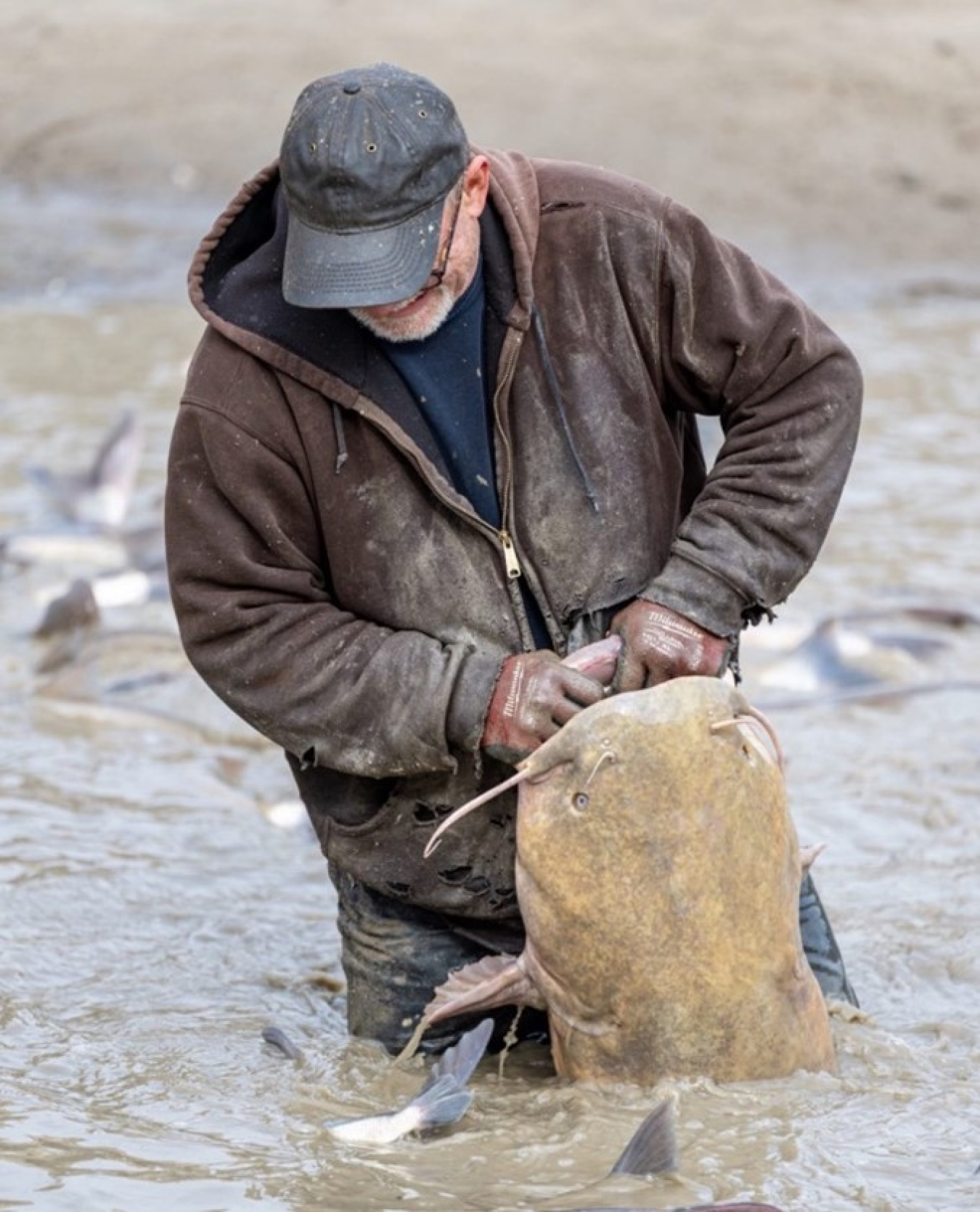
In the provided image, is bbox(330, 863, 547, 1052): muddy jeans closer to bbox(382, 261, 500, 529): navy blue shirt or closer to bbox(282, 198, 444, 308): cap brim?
bbox(382, 261, 500, 529): navy blue shirt

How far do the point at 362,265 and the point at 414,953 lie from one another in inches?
55.4

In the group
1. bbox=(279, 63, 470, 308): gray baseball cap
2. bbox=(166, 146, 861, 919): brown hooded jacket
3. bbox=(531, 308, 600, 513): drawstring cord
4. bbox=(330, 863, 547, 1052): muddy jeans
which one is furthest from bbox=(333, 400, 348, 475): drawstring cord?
bbox=(330, 863, 547, 1052): muddy jeans

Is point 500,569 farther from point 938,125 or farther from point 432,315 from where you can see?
point 938,125

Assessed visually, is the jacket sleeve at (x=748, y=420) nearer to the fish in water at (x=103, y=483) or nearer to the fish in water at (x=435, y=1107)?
the fish in water at (x=435, y=1107)

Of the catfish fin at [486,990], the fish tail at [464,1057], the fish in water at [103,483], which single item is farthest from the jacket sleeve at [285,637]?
the fish in water at [103,483]

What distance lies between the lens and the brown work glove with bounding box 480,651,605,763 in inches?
157

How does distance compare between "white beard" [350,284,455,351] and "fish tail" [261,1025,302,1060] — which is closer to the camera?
"white beard" [350,284,455,351]

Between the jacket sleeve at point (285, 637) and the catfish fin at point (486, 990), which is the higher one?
the jacket sleeve at point (285, 637)

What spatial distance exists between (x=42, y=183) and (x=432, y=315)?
37.1 ft

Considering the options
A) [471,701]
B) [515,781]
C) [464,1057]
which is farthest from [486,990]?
[471,701]

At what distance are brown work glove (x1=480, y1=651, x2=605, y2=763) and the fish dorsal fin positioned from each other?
0.68 m

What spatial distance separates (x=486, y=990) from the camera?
4.02 meters

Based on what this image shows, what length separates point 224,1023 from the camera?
4871 mm

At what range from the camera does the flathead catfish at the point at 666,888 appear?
12.5ft
